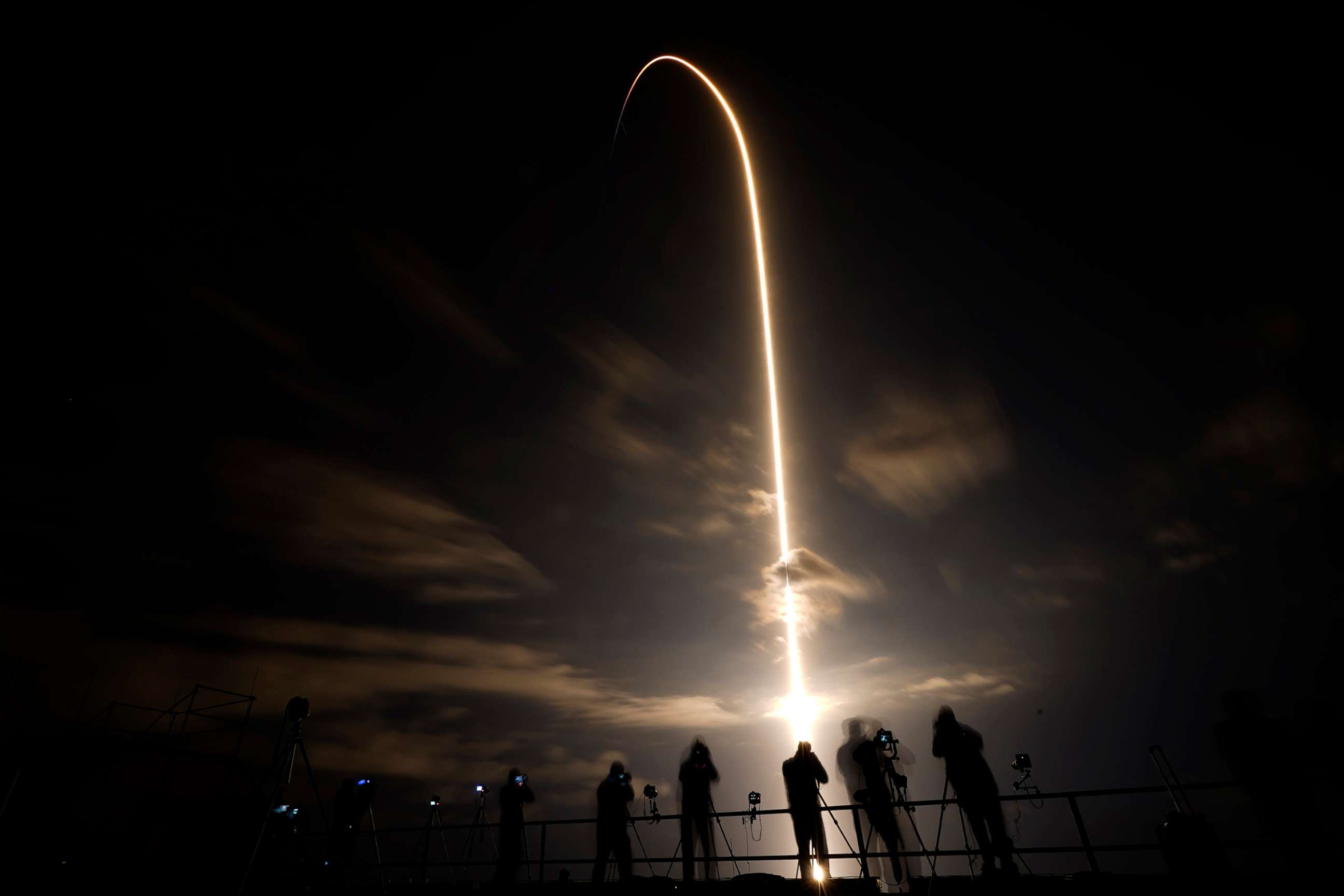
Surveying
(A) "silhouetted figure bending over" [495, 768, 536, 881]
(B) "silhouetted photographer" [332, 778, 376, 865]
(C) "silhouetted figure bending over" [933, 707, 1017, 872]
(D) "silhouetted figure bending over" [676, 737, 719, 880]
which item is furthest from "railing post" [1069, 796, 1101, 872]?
(B) "silhouetted photographer" [332, 778, 376, 865]

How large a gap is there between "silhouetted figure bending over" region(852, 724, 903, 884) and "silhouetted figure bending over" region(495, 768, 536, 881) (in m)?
6.29

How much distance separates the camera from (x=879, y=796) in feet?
26.9

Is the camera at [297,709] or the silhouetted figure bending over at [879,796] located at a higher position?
the camera at [297,709]

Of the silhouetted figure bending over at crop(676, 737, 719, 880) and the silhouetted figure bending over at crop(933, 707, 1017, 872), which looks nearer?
the silhouetted figure bending over at crop(933, 707, 1017, 872)

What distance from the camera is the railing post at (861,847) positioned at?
6.84 m

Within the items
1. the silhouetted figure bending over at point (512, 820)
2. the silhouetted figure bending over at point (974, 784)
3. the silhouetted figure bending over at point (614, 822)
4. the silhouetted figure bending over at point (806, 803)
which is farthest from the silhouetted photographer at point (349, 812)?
the silhouetted figure bending over at point (974, 784)

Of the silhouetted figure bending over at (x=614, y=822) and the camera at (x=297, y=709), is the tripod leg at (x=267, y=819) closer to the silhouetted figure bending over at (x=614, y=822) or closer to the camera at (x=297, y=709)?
the camera at (x=297, y=709)

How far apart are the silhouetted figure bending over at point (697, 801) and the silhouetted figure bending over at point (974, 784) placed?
3.83 meters

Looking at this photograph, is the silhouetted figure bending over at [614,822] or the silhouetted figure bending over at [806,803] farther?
the silhouetted figure bending over at [614,822]

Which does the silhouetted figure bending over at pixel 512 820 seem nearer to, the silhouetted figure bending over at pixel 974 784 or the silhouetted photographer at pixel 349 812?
Answer: the silhouetted photographer at pixel 349 812

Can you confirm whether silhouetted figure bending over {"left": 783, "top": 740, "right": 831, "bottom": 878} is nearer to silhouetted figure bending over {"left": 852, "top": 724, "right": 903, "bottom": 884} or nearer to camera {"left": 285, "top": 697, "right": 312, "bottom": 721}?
silhouetted figure bending over {"left": 852, "top": 724, "right": 903, "bottom": 884}

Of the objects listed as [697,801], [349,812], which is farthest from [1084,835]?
[349,812]

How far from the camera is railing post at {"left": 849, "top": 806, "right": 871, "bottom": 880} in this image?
22.4ft

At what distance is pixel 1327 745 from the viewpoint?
5.91m
